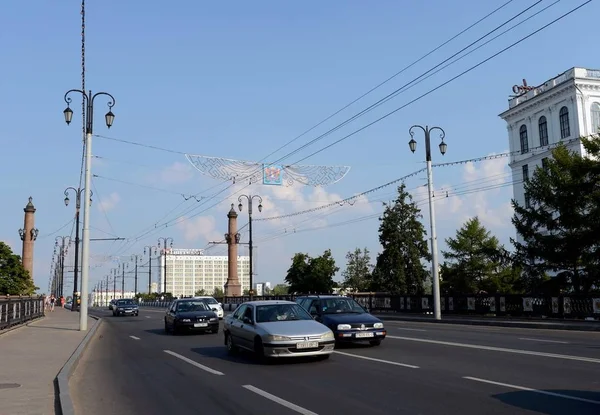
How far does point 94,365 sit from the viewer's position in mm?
13734

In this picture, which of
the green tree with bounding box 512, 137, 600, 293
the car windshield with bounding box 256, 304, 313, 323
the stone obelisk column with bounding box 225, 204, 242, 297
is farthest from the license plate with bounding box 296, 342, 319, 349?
the stone obelisk column with bounding box 225, 204, 242, 297

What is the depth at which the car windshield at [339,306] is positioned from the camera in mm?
16750

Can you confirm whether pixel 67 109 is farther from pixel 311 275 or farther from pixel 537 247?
pixel 311 275

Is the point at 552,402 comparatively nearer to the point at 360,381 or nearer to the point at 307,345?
the point at 360,381

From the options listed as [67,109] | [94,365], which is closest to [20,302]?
[67,109]

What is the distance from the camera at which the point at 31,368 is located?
12.2 metres

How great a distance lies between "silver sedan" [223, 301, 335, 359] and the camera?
492 inches

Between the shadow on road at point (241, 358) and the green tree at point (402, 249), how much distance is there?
146 ft

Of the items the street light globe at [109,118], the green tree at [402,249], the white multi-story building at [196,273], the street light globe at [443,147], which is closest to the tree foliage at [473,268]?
the green tree at [402,249]

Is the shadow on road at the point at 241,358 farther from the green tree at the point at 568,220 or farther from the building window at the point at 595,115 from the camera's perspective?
the building window at the point at 595,115

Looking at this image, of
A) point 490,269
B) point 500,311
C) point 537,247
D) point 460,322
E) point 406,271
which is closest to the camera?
point 460,322

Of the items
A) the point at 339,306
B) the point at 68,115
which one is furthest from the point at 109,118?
the point at 339,306

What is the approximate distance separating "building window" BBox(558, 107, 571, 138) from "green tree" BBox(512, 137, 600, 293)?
782 inches

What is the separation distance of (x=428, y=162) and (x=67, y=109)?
19.0m
